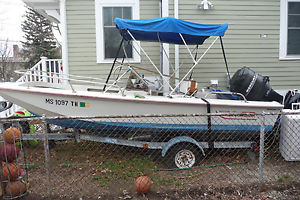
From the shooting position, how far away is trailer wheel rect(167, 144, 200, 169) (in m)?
4.42

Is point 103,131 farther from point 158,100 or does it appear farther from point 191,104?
point 191,104

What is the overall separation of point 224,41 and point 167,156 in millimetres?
4115

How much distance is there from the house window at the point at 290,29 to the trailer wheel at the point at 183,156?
15.2 ft

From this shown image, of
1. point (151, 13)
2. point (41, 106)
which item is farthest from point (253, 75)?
point (41, 106)

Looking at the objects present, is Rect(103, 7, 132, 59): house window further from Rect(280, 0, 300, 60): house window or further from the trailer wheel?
Rect(280, 0, 300, 60): house window

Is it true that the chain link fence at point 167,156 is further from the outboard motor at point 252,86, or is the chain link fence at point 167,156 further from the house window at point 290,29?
the house window at point 290,29

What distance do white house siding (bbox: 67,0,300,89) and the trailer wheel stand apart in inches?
123

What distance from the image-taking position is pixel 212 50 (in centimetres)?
715

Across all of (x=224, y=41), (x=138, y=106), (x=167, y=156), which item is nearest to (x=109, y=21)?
(x=224, y=41)

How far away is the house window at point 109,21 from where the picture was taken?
22.6 ft

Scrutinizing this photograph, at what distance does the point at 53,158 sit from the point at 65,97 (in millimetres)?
1343

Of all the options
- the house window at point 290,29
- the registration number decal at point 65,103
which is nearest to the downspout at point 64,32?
the registration number decal at point 65,103

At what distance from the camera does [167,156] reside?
14.6ft

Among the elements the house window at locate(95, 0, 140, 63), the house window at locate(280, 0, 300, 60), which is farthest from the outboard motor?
the house window at locate(95, 0, 140, 63)
